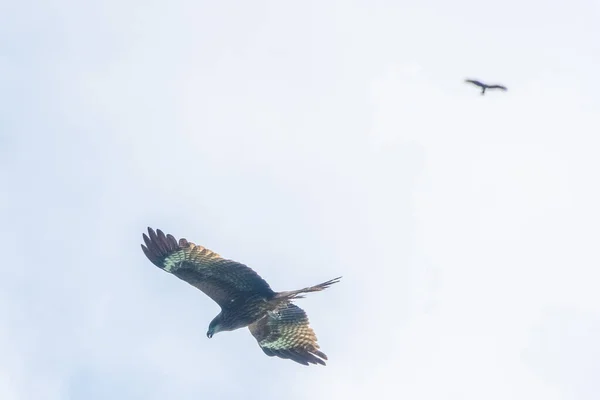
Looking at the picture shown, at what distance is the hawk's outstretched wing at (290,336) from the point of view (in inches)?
1100

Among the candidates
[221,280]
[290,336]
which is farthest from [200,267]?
[290,336]

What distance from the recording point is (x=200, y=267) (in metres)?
26.8

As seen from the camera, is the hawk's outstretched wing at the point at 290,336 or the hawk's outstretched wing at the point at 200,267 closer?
the hawk's outstretched wing at the point at 200,267

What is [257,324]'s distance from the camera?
2822cm

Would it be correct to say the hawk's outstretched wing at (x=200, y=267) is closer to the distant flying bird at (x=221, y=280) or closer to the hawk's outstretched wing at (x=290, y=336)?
the distant flying bird at (x=221, y=280)

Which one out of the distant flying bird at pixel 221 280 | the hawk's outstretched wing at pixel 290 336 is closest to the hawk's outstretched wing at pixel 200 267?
the distant flying bird at pixel 221 280

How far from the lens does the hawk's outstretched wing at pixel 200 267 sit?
26.7 meters

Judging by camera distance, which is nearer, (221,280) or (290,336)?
(221,280)

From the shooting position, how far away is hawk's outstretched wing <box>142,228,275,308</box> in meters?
26.7

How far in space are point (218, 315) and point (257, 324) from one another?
1313 mm

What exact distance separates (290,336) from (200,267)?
2.83 meters

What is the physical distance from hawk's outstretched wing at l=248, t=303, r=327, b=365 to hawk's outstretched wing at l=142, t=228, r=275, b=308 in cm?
139

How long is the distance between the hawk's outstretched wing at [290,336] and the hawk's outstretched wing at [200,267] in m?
1.39

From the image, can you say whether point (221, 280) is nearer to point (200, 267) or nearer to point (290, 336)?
point (200, 267)
